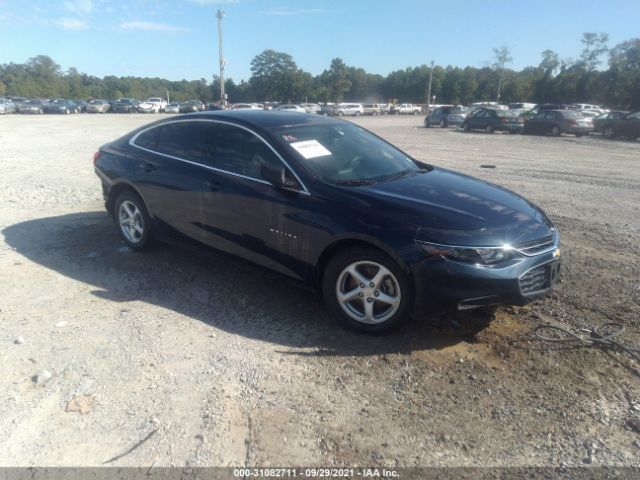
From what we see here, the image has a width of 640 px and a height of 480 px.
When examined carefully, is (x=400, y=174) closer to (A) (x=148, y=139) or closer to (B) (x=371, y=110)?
(A) (x=148, y=139)

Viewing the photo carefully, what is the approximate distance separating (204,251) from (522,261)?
2.91 meters

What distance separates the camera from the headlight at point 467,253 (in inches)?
138

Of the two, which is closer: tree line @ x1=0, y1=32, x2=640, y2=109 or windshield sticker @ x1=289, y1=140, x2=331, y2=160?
windshield sticker @ x1=289, y1=140, x2=331, y2=160

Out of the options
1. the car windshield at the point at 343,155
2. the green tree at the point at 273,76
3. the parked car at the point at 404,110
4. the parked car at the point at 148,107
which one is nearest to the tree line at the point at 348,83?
the green tree at the point at 273,76

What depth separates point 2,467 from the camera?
8.38ft

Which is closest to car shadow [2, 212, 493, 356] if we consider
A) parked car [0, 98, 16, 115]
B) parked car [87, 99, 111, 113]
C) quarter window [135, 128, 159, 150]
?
quarter window [135, 128, 159, 150]

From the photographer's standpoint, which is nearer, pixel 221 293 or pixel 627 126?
pixel 221 293

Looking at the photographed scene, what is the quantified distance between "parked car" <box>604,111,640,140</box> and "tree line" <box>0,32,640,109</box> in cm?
5277

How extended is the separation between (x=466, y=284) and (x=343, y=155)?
178cm

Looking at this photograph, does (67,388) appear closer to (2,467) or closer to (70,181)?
(2,467)

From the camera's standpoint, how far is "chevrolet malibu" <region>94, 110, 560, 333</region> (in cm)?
355

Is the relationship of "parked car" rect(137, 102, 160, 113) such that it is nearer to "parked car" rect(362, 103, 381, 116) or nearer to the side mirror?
"parked car" rect(362, 103, 381, 116)

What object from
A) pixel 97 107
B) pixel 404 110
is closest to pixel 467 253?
pixel 97 107

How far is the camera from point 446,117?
3625cm
